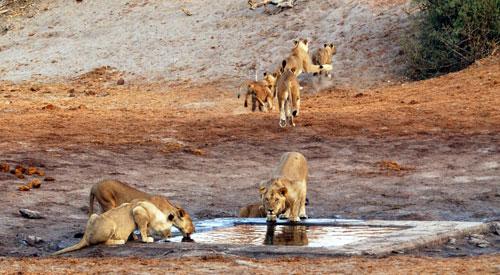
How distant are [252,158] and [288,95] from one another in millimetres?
2693

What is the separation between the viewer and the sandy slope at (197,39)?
28234 millimetres

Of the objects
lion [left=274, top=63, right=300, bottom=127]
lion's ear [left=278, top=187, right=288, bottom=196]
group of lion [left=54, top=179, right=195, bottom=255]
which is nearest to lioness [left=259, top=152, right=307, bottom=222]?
lion's ear [left=278, top=187, right=288, bottom=196]

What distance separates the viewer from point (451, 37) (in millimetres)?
25406

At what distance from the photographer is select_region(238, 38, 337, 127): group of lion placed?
731 inches

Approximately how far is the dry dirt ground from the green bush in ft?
3.43

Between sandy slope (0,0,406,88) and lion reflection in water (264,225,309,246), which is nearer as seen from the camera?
lion reflection in water (264,225,309,246)

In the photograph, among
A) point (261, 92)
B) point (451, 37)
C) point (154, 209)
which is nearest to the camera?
point (154, 209)

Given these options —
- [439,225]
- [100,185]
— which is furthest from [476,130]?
[100,185]

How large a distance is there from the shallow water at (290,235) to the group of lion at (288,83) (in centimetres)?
870

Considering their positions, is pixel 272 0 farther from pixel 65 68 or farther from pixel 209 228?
pixel 209 228

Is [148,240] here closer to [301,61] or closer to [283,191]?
[283,191]

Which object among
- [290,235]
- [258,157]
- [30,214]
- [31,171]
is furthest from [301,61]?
[290,235]

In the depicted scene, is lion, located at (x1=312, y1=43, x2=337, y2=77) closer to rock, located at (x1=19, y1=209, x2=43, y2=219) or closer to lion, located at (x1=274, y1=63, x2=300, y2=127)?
lion, located at (x1=274, y1=63, x2=300, y2=127)

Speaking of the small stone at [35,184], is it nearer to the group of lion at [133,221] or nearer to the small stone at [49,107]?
the group of lion at [133,221]
